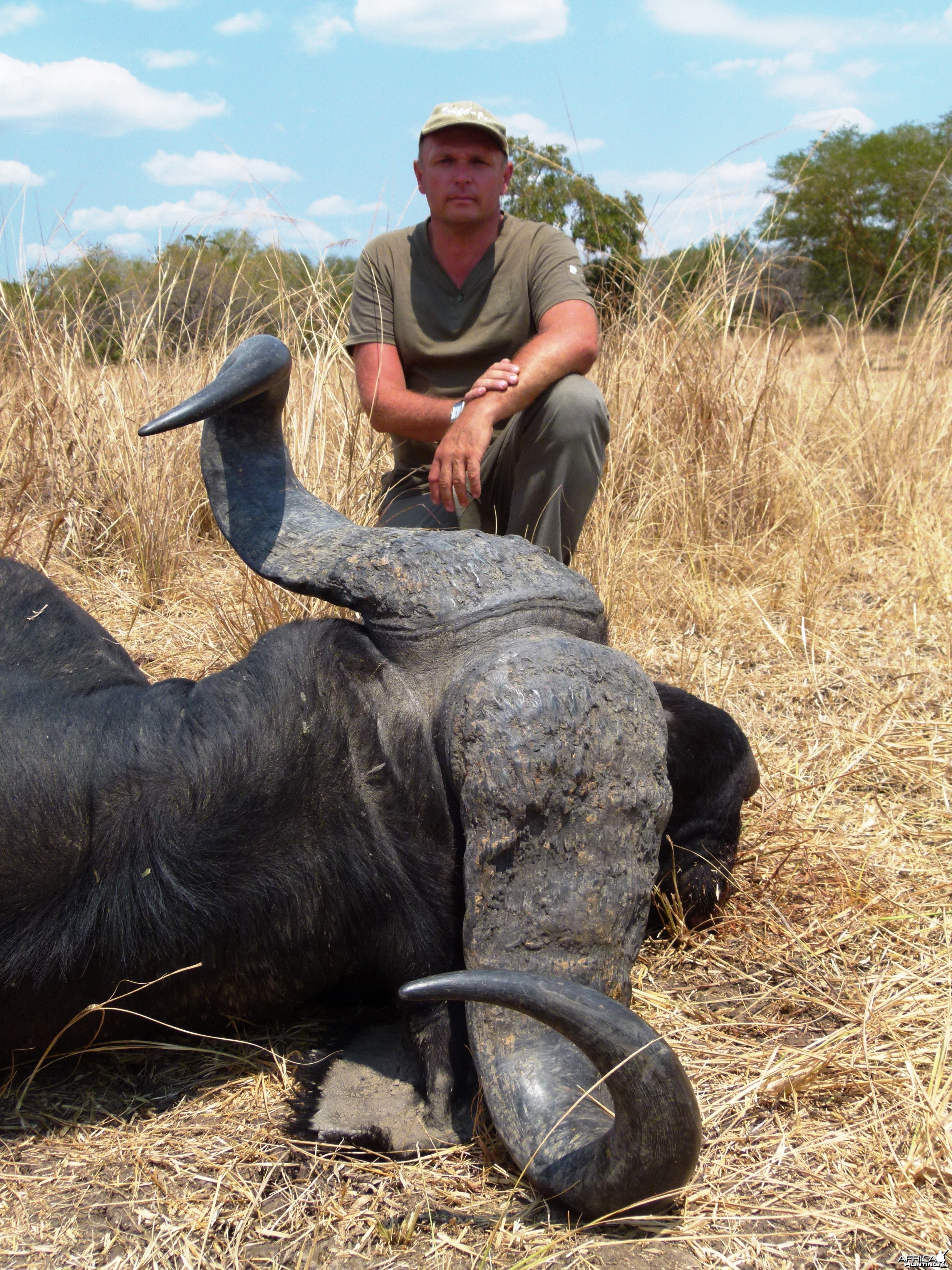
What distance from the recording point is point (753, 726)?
3.50 meters

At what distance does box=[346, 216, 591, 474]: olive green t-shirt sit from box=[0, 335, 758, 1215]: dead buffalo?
2527 millimetres

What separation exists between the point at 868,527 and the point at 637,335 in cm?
171

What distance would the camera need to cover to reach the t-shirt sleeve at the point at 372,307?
4457 mm

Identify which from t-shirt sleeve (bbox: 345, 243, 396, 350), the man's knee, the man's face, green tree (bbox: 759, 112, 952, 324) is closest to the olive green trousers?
the man's knee

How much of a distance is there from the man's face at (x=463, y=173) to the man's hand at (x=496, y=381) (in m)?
0.97

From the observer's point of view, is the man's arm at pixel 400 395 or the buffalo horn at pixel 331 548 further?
the man's arm at pixel 400 395

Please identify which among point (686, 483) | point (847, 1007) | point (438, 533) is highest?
point (438, 533)

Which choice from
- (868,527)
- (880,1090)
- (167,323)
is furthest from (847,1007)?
(167,323)

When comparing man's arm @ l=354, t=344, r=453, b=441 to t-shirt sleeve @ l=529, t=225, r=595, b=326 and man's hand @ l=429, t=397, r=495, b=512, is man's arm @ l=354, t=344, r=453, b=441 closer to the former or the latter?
man's hand @ l=429, t=397, r=495, b=512

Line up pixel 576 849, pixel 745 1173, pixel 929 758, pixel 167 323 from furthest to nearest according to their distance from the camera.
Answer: pixel 167 323 → pixel 929 758 → pixel 745 1173 → pixel 576 849

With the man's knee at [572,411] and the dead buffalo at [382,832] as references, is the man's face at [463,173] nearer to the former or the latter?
the man's knee at [572,411]

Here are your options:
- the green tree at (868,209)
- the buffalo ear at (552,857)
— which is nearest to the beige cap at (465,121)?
the buffalo ear at (552,857)

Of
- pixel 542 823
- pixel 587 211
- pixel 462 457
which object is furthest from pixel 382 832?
pixel 587 211

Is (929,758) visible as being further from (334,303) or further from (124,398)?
(124,398)
